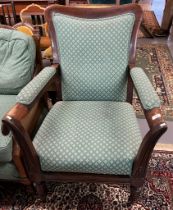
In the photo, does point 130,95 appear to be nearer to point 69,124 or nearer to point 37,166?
point 69,124

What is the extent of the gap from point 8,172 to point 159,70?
1897 mm

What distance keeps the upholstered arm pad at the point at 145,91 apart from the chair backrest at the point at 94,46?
Answer: 5.8 inches

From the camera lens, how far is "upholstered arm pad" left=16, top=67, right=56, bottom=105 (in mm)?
899

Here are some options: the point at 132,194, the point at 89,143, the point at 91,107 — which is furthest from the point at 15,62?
the point at 132,194

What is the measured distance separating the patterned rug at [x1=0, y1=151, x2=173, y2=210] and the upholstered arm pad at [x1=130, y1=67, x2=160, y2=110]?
59 cm

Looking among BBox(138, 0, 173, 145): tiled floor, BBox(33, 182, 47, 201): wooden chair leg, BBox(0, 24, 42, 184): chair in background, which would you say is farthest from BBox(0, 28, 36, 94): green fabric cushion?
BBox(138, 0, 173, 145): tiled floor

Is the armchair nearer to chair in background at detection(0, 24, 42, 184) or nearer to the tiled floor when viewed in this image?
chair in background at detection(0, 24, 42, 184)

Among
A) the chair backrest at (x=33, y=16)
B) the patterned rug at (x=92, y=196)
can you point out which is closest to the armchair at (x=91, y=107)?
the patterned rug at (x=92, y=196)

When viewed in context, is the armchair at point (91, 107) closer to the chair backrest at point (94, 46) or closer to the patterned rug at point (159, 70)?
the chair backrest at point (94, 46)

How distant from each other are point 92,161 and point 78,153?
0.23 ft

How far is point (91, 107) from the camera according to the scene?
3.87 ft

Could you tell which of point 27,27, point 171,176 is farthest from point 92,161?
point 27,27

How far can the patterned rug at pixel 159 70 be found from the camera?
6.24 ft

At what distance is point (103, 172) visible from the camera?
0.98 metres
